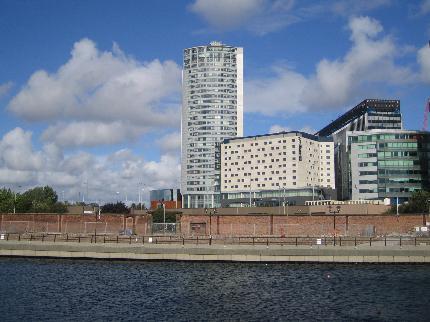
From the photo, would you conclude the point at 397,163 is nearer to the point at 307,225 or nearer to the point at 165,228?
the point at 307,225

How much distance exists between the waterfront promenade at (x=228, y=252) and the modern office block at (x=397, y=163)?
109742 mm

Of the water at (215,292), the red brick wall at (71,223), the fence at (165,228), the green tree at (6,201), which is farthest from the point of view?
the green tree at (6,201)

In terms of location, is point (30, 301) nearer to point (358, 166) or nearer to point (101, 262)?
point (101, 262)

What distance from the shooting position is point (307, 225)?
290 ft

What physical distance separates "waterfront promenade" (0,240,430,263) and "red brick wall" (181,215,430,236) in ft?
76.5

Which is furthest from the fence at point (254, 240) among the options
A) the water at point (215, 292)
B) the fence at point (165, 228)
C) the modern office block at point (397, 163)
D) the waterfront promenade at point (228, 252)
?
the modern office block at point (397, 163)

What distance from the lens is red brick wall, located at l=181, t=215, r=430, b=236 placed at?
86312 mm

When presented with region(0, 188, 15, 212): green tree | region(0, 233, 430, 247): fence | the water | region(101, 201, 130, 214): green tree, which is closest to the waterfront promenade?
the water

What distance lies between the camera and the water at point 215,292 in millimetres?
32562

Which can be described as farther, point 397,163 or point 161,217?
point 397,163

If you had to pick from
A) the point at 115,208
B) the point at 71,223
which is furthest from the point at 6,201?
the point at 71,223

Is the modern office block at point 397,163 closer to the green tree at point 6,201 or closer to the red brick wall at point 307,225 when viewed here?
the red brick wall at point 307,225

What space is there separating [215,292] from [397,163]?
462 ft

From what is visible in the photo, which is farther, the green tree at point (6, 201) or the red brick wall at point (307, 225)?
the green tree at point (6, 201)
